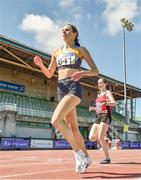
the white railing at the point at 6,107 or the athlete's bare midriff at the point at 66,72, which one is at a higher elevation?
the white railing at the point at 6,107

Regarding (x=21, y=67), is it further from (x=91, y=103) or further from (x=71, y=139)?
(x=71, y=139)

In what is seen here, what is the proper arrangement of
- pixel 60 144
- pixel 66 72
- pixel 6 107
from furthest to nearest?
pixel 6 107, pixel 60 144, pixel 66 72

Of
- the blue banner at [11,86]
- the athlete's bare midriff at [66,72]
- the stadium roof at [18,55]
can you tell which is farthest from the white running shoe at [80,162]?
the blue banner at [11,86]

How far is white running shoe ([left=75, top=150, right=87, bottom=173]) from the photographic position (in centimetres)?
484

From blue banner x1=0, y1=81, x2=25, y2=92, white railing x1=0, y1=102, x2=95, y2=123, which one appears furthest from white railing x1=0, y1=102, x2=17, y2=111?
blue banner x1=0, y1=81, x2=25, y2=92

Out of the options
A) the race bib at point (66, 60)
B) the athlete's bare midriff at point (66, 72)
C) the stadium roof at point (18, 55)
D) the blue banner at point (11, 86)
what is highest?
the stadium roof at point (18, 55)

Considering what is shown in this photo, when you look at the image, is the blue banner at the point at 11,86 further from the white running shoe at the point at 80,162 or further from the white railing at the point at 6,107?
the white running shoe at the point at 80,162

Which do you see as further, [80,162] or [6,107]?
[6,107]

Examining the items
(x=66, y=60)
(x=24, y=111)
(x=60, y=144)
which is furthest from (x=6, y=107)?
(x=66, y=60)

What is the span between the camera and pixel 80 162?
Result: 491 centimetres

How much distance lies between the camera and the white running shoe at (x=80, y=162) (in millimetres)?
4836

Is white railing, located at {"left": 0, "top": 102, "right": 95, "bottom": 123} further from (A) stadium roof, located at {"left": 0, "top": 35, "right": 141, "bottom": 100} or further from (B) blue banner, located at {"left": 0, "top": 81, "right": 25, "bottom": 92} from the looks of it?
(A) stadium roof, located at {"left": 0, "top": 35, "right": 141, "bottom": 100}

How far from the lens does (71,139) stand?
5.03 metres

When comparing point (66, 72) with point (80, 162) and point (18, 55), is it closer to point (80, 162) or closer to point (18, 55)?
point (80, 162)
